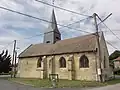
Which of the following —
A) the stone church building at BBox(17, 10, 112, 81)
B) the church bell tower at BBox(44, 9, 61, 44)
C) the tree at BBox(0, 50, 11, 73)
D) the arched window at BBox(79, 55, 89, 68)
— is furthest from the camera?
the tree at BBox(0, 50, 11, 73)

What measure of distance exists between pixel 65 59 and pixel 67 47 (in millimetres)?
2463

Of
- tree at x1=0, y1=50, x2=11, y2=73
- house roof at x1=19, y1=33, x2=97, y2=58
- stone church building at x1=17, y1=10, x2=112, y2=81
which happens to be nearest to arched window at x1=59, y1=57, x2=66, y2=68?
stone church building at x1=17, y1=10, x2=112, y2=81

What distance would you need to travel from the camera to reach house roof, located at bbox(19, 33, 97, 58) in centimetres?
2695

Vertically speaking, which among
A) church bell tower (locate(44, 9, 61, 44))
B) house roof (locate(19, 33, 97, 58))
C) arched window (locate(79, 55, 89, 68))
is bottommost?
arched window (locate(79, 55, 89, 68))

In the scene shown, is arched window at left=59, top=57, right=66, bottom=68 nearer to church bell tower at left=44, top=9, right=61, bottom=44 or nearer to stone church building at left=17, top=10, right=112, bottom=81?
stone church building at left=17, top=10, right=112, bottom=81

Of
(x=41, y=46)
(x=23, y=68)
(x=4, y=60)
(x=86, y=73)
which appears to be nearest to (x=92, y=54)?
(x=86, y=73)

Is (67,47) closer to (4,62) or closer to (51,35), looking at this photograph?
(51,35)

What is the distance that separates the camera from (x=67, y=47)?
29.8 m

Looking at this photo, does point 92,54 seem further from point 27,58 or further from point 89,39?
point 27,58

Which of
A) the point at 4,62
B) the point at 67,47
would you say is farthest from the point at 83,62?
the point at 4,62

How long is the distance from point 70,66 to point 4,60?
29056mm

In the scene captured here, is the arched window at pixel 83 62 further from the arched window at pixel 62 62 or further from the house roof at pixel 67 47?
the arched window at pixel 62 62

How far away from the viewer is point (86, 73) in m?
25.6

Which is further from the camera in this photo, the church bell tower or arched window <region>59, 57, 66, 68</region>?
the church bell tower
